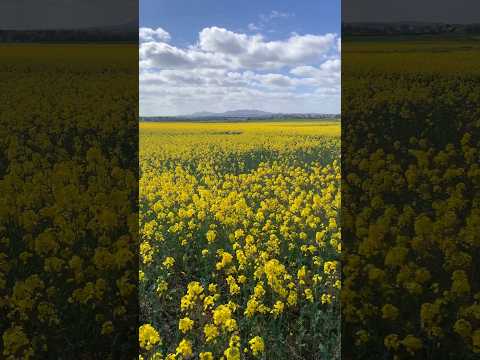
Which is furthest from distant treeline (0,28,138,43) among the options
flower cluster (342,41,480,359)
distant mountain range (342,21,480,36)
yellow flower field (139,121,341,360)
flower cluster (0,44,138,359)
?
flower cluster (342,41,480,359)

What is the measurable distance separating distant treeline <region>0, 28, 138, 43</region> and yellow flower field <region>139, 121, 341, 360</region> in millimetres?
2725

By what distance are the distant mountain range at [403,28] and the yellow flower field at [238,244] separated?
97.1 inches

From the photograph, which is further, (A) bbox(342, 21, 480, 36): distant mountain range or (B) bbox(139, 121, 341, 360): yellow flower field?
(A) bbox(342, 21, 480, 36): distant mountain range

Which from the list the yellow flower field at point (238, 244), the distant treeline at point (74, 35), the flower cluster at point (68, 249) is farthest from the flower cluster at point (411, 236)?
the distant treeline at point (74, 35)

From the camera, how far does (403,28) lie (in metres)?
7.11

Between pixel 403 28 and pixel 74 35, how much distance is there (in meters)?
4.60

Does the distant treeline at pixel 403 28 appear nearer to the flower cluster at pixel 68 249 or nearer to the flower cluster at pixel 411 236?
the flower cluster at pixel 411 236

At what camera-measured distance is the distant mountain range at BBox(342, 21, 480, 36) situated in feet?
22.8

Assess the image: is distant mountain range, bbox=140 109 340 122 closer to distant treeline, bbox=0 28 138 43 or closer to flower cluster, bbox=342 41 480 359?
flower cluster, bbox=342 41 480 359

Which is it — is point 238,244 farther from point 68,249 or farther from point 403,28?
point 403,28

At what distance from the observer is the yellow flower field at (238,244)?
9.55 ft

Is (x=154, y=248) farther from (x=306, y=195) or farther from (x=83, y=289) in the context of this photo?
(x=306, y=195)

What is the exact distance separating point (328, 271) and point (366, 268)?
0.85ft

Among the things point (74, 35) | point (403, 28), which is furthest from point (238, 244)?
point (74, 35)
